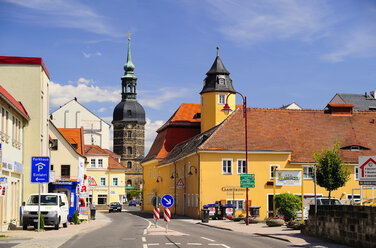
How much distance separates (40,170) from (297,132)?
34.8 meters

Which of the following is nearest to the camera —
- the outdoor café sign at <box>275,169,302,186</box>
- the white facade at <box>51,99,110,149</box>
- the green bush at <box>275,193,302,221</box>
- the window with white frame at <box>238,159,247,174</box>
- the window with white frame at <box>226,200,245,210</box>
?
the green bush at <box>275,193,302,221</box>

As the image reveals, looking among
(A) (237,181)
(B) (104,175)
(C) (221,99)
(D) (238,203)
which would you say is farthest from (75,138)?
(B) (104,175)

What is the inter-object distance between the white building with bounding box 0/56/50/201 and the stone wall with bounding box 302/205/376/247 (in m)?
17.7

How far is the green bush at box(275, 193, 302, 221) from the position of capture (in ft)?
113

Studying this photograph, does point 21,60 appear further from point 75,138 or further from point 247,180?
point 75,138

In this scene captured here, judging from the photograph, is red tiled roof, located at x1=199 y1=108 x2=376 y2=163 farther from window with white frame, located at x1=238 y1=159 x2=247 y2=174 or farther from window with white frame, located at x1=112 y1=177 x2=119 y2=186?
window with white frame, located at x1=112 y1=177 x2=119 y2=186

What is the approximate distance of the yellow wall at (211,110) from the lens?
66.2m

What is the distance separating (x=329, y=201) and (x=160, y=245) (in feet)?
64.0

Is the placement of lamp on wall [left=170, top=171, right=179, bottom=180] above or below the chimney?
below

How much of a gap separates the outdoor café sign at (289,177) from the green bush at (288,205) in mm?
1545

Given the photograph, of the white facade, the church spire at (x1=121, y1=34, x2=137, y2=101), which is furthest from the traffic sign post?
the church spire at (x1=121, y1=34, x2=137, y2=101)

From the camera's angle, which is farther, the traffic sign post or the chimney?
the chimney

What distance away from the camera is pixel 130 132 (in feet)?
536

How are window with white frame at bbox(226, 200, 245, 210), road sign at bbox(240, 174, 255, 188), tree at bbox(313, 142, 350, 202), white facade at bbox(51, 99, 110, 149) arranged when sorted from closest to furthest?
road sign at bbox(240, 174, 255, 188) < tree at bbox(313, 142, 350, 202) < window with white frame at bbox(226, 200, 245, 210) < white facade at bbox(51, 99, 110, 149)
